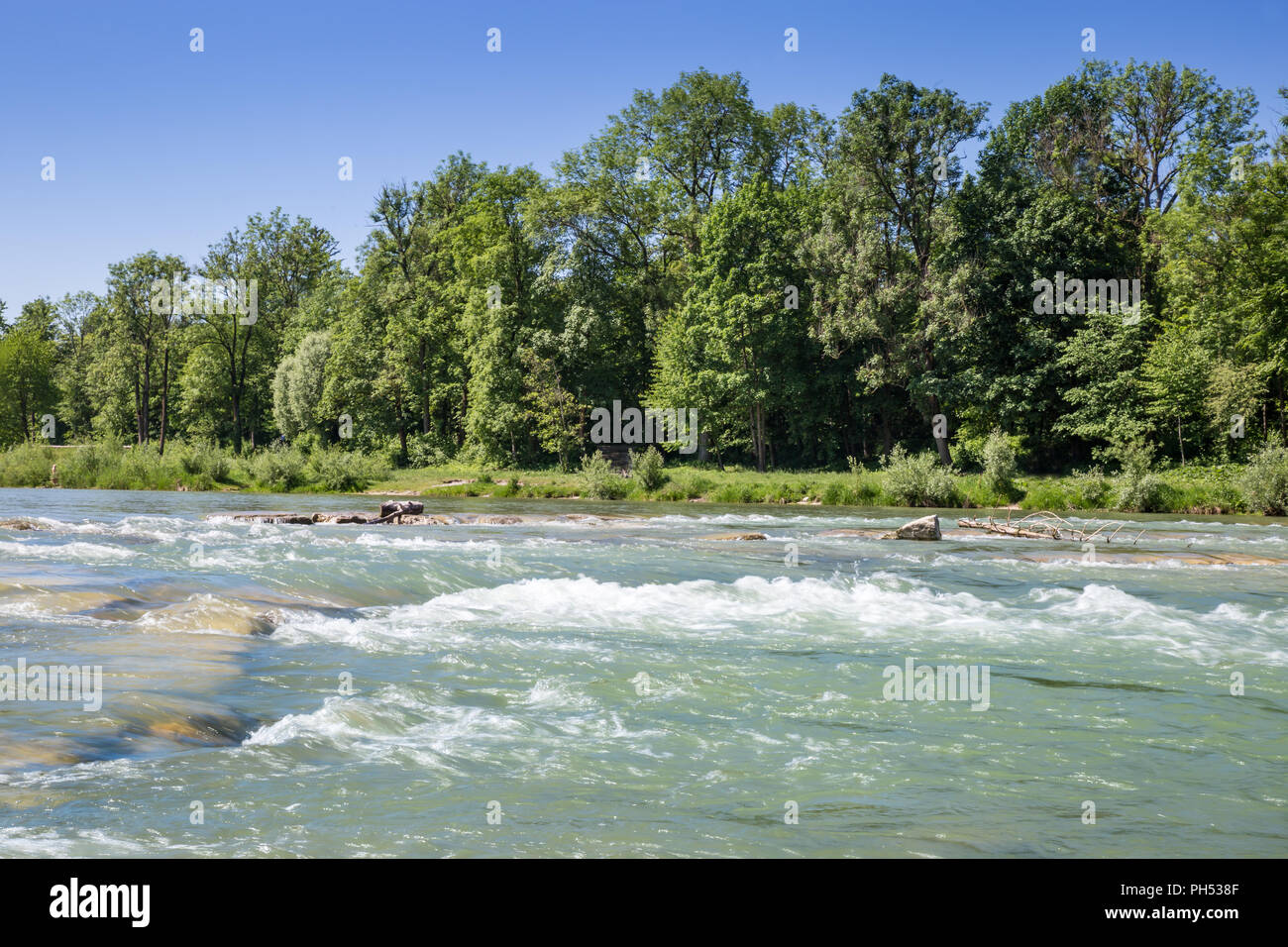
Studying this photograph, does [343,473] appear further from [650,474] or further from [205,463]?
[650,474]

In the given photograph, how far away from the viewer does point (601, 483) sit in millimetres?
45250

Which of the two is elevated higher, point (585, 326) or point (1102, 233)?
point (1102, 233)

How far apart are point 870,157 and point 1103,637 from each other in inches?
1566

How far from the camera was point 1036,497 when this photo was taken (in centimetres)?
3872

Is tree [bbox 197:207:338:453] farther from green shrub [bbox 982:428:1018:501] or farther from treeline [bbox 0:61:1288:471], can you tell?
green shrub [bbox 982:428:1018:501]

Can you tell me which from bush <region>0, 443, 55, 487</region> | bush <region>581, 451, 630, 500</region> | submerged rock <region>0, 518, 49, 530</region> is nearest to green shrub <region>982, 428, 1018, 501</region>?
bush <region>581, 451, 630, 500</region>

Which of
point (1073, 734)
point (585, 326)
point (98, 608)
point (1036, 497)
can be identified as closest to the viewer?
point (1073, 734)

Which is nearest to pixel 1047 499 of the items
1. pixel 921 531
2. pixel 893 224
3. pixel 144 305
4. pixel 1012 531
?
pixel 1012 531

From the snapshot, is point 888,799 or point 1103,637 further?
point 1103,637

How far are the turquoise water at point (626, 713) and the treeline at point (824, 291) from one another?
29.0 meters

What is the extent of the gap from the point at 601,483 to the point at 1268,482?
27.5 meters

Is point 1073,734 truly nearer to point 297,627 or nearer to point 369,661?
point 369,661

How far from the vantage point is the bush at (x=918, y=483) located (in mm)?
40062
